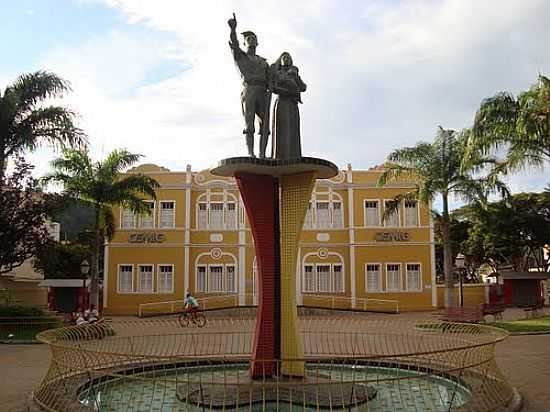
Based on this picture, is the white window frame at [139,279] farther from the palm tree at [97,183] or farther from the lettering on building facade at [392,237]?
the lettering on building facade at [392,237]

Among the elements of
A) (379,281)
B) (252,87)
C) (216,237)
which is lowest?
(379,281)

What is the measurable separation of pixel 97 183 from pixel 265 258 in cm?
1619

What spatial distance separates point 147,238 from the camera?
32844 millimetres

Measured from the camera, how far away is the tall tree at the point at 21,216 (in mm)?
19953

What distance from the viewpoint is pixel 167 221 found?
33375 mm

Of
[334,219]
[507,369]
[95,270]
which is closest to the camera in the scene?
[507,369]

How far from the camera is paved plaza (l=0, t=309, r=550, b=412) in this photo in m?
8.73

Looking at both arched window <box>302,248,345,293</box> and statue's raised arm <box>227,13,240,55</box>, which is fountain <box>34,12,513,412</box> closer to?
statue's raised arm <box>227,13,240,55</box>

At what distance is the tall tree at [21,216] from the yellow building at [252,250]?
1186 cm

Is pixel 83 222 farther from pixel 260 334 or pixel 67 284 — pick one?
pixel 260 334

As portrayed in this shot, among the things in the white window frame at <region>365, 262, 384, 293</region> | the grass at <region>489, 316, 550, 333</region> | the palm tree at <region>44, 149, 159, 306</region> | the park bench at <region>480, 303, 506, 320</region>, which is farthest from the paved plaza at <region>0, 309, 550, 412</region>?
the white window frame at <region>365, 262, 384, 293</region>

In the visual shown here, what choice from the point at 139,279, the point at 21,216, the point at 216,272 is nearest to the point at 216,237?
the point at 216,272

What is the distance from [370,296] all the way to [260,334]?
23.3 meters

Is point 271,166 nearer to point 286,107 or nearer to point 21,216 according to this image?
point 286,107
